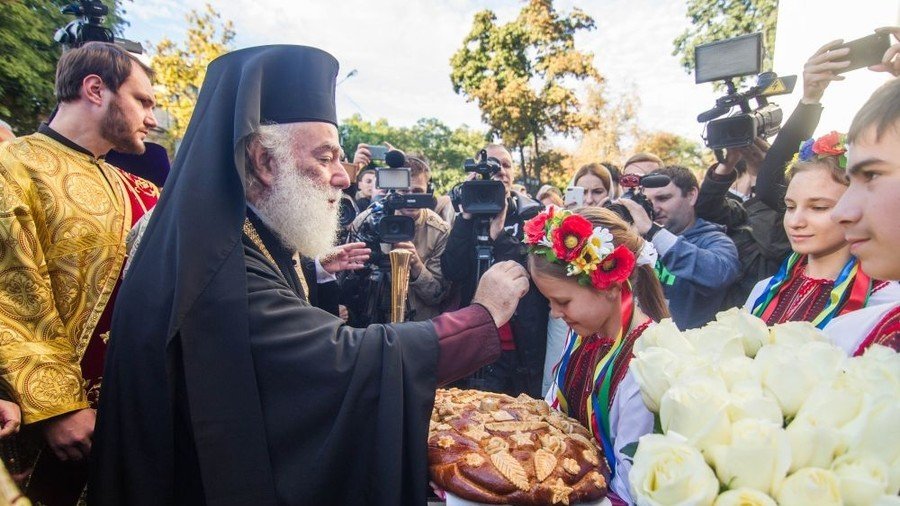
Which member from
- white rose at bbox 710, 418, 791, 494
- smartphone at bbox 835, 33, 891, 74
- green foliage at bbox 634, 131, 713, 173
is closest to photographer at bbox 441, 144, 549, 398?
smartphone at bbox 835, 33, 891, 74

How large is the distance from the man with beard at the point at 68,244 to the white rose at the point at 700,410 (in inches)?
88.9

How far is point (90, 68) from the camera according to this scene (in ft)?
8.55

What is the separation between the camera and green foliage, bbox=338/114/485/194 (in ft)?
131

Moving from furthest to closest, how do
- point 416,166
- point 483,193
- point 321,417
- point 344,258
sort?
point 416,166, point 483,193, point 344,258, point 321,417

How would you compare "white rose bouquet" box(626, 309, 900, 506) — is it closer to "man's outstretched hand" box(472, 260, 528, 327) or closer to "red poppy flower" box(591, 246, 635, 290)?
"man's outstretched hand" box(472, 260, 528, 327)

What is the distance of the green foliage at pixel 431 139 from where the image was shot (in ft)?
131

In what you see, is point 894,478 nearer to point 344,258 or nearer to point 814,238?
point 814,238

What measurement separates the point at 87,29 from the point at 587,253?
130 inches

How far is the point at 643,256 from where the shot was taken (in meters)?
2.41

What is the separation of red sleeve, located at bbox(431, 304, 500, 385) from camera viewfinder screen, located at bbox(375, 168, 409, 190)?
2.28m

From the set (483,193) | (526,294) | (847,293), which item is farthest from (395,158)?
(847,293)

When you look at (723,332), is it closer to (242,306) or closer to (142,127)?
(242,306)

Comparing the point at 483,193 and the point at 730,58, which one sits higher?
the point at 730,58

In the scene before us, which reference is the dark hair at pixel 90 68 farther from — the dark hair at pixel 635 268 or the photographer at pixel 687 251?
the photographer at pixel 687 251
